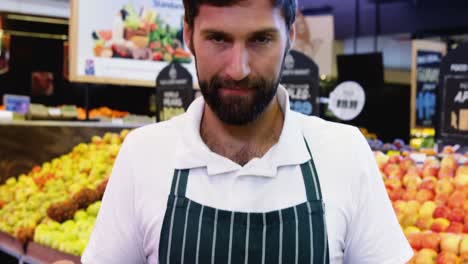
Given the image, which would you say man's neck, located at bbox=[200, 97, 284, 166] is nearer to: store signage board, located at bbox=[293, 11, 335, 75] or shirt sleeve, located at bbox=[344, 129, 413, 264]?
shirt sleeve, located at bbox=[344, 129, 413, 264]

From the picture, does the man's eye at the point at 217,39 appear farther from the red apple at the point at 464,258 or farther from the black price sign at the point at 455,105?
the black price sign at the point at 455,105

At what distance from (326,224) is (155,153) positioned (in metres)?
0.42

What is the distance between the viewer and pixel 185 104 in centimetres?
427

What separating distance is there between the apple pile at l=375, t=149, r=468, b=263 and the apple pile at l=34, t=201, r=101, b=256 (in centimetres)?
155

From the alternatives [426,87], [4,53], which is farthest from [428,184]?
[4,53]

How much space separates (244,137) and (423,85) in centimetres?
745

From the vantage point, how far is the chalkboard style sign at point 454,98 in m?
3.41

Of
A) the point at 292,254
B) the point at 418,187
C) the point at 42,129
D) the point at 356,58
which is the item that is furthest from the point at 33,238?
the point at 356,58

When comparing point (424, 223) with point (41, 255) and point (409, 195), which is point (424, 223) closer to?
point (409, 195)

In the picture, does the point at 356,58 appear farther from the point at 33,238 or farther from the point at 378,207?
the point at 378,207

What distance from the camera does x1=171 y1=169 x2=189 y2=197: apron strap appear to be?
145 centimetres

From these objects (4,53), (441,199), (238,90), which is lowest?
(441,199)

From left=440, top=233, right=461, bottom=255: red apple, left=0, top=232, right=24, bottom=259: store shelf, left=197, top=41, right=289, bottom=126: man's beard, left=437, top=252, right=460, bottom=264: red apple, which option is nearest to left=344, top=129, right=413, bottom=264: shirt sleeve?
left=197, top=41, right=289, bottom=126: man's beard

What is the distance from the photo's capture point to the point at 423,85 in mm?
8492
